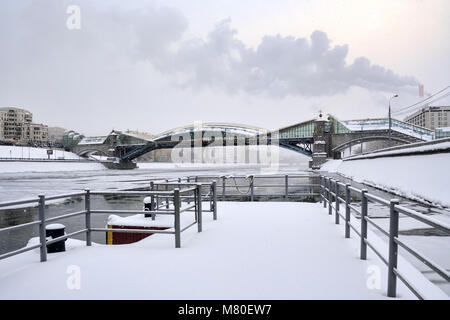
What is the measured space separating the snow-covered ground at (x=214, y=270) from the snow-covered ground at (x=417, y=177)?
26.2ft

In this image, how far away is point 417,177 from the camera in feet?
45.1

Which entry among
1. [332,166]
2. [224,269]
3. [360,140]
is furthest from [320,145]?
[224,269]

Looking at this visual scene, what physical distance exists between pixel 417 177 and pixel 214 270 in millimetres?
13500

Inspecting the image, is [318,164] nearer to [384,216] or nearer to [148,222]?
[384,216]

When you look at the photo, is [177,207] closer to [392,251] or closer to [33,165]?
[392,251]

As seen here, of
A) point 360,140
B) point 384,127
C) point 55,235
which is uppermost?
point 384,127

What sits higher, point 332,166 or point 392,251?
point 392,251

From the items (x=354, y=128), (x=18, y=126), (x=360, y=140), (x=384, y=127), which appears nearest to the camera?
(x=360, y=140)

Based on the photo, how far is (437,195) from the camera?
11039 mm

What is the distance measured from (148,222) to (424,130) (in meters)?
67.2

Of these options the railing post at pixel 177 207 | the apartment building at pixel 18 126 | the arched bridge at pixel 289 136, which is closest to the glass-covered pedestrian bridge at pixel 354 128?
the arched bridge at pixel 289 136

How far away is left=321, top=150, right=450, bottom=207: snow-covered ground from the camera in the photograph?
11093 millimetres

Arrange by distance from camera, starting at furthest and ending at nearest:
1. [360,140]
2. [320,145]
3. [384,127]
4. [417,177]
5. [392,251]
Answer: [384,127]
[320,145]
[360,140]
[417,177]
[392,251]

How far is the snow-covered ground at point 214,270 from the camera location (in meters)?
3.31
